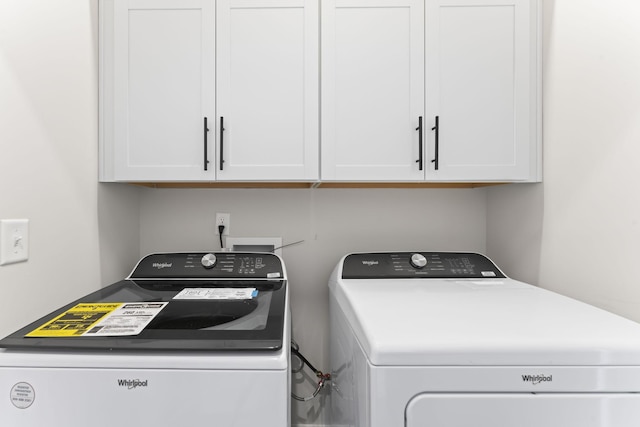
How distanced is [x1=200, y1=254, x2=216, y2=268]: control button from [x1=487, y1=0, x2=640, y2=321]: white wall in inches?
53.6

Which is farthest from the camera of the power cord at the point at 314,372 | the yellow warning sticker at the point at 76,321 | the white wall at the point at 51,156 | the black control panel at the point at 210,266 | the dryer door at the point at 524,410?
the power cord at the point at 314,372

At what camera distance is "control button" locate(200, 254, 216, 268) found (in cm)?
148

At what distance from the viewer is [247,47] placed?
1364 millimetres

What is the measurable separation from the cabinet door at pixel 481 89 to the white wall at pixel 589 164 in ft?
0.26

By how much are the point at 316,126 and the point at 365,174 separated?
0.28 m

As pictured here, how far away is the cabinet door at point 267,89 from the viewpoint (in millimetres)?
1361

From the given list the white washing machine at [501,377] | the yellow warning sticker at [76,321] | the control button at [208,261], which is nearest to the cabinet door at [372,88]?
the control button at [208,261]

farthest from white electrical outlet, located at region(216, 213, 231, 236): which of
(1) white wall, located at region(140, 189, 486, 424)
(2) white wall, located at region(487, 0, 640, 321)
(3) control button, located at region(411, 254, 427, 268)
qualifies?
(2) white wall, located at region(487, 0, 640, 321)

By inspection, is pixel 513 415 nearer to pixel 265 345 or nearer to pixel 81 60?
pixel 265 345

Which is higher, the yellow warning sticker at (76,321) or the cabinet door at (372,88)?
the cabinet door at (372,88)

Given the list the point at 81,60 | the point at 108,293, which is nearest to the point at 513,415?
the point at 108,293

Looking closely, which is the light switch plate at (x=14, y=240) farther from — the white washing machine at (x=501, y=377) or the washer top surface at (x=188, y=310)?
the white washing machine at (x=501, y=377)

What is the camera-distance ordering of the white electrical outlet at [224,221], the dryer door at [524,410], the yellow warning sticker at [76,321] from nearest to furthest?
the dryer door at [524,410] < the yellow warning sticker at [76,321] < the white electrical outlet at [224,221]

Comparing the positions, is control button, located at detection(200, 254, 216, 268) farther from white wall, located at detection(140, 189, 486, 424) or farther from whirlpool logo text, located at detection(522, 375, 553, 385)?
whirlpool logo text, located at detection(522, 375, 553, 385)
